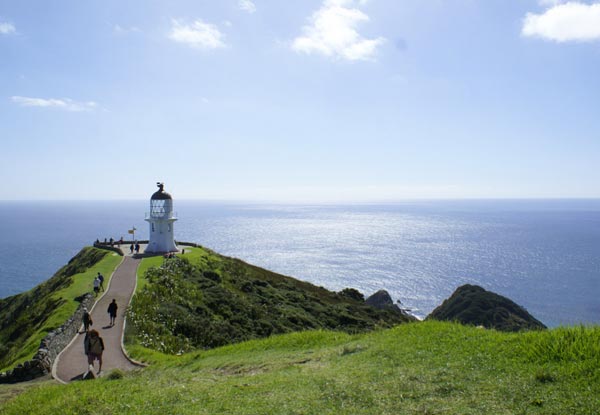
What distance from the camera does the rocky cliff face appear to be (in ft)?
165

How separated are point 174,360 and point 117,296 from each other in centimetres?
1335

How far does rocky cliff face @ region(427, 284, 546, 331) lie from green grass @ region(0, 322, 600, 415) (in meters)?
41.6

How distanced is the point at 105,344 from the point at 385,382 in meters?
15.7

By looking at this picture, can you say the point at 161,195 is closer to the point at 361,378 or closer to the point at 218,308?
the point at 218,308

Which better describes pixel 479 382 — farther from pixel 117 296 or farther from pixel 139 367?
pixel 117 296

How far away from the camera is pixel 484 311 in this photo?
5222 centimetres

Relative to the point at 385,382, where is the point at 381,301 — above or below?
below

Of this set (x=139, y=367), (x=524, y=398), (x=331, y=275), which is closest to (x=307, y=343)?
(x=139, y=367)

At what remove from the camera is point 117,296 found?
1113 inches

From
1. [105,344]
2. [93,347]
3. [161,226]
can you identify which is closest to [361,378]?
[93,347]

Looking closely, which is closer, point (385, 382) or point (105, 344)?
point (385, 382)

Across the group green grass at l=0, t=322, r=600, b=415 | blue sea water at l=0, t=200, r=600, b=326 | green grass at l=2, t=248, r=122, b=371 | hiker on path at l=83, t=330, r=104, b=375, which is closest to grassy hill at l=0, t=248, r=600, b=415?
green grass at l=0, t=322, r=600, b=415

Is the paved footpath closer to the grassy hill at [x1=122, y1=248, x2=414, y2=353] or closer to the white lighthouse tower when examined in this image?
the grassy hill at [x1=122, y1=248, x2=414, y2=353]

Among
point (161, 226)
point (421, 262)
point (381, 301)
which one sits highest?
point (161, 226)
